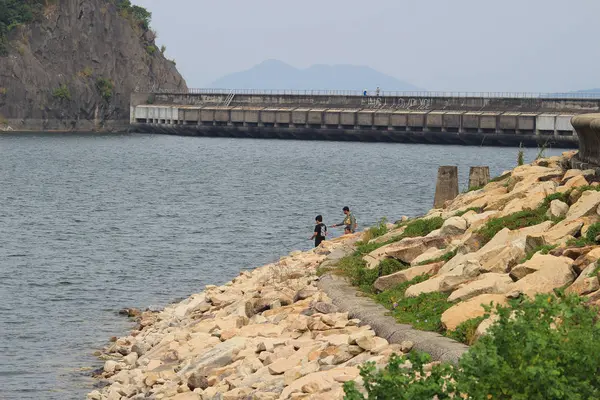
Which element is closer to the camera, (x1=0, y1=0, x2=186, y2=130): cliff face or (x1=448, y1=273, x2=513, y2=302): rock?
(x1=448, y1=273, x2=513, y2=302): rock

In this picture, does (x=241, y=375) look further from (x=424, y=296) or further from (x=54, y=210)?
(x=54, y=210)

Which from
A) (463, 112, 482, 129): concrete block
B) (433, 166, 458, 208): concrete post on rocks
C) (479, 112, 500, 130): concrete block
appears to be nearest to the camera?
(433, 166, 458, 208): concrete post on rocks

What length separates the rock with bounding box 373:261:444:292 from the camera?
18.8 metres

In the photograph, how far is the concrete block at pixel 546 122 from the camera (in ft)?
418

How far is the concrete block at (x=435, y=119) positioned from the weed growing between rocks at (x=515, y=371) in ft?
416

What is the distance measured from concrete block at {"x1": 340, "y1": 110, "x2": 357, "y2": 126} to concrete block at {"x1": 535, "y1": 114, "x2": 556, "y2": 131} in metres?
24.0

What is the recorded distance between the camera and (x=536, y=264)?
15602 mm

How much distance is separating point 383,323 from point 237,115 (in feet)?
445

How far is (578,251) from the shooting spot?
52.1ft

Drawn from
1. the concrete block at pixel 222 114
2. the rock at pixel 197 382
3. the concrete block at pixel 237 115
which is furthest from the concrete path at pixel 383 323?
the concrete block at pixel 222 114

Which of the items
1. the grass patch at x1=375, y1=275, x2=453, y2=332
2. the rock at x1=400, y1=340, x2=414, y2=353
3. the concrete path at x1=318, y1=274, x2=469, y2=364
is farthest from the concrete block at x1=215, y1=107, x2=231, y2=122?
the rock at x1=400, y1=340, x2=414, y2=353

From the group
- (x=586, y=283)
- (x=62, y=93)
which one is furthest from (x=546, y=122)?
(x=586, y=283)

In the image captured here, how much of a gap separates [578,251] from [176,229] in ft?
116

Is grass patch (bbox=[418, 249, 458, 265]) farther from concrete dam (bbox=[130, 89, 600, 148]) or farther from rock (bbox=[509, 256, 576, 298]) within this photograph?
concrete dam (bbox=[130, 89, 600, 148])
